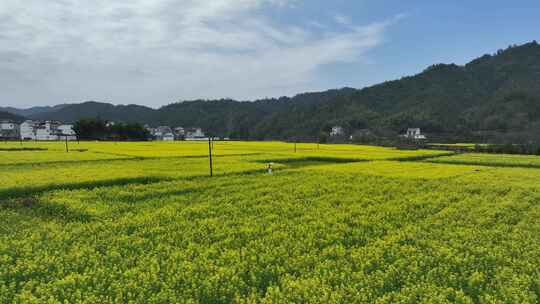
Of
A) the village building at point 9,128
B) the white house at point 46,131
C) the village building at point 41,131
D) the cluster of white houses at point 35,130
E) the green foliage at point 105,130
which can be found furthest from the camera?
the village building at point 9,128

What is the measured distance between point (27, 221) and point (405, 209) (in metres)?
14.5

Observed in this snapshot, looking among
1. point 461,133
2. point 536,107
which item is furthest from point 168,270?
point 536,107

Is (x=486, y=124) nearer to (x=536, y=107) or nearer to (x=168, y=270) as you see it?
(x=536, y=107)

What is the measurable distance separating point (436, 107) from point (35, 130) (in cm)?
13519

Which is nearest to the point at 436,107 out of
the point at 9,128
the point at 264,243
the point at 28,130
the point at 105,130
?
the point at 105,130

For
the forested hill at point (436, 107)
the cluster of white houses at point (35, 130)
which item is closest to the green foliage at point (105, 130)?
the cluster of white houses at point (35, 130)

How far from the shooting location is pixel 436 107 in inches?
4697

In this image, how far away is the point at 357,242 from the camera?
10125mm

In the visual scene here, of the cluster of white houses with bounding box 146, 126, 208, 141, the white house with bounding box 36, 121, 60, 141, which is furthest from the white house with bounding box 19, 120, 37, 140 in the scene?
the cluster of white houses with bounding box 146, 126, 208, 141

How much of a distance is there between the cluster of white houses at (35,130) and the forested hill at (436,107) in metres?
62.1

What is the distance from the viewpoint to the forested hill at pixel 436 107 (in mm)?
97838

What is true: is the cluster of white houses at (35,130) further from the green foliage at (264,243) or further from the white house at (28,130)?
the green foliage at (264,243)

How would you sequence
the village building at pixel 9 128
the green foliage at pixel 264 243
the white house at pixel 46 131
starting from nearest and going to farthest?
the green foliage at pixel 264 243
the white house at pixel 46 131
the village building at pixel 9 128

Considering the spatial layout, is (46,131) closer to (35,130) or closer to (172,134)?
(35,130)
